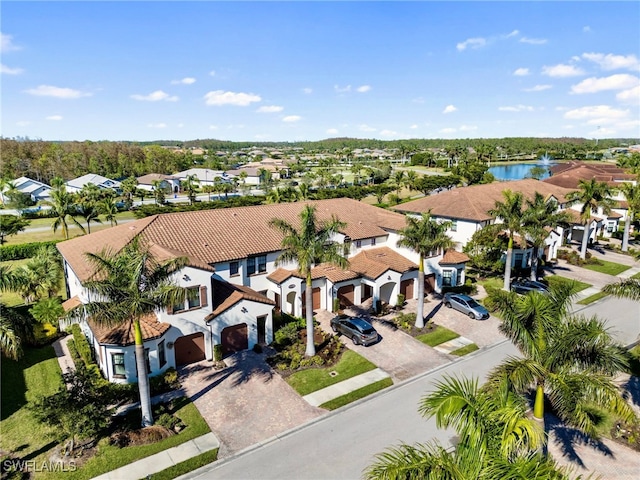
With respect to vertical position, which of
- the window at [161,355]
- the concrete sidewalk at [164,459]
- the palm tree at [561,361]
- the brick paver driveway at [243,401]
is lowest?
the brick paver driveway at [243,401]

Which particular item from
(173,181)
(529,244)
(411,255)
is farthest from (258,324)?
(173,181)

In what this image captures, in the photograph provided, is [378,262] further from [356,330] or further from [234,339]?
[234,339]

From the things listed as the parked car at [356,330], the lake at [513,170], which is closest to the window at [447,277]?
the parked car at [356,330]

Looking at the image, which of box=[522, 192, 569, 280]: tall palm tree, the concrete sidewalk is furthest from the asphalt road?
box=[522, 192, 569, 280]: tall palm tree

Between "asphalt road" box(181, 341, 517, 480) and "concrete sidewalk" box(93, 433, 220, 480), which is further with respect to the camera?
"asphalt road" box(181, 341, 517, 480)

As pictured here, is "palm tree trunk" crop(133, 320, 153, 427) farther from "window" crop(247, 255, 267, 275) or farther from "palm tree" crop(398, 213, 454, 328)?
"palm tree" crop(398, 213, 454, 328)

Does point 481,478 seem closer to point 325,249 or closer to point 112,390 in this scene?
point 325,249

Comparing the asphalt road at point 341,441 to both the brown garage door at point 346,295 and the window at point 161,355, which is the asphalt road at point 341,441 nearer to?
the window at point 161,355
